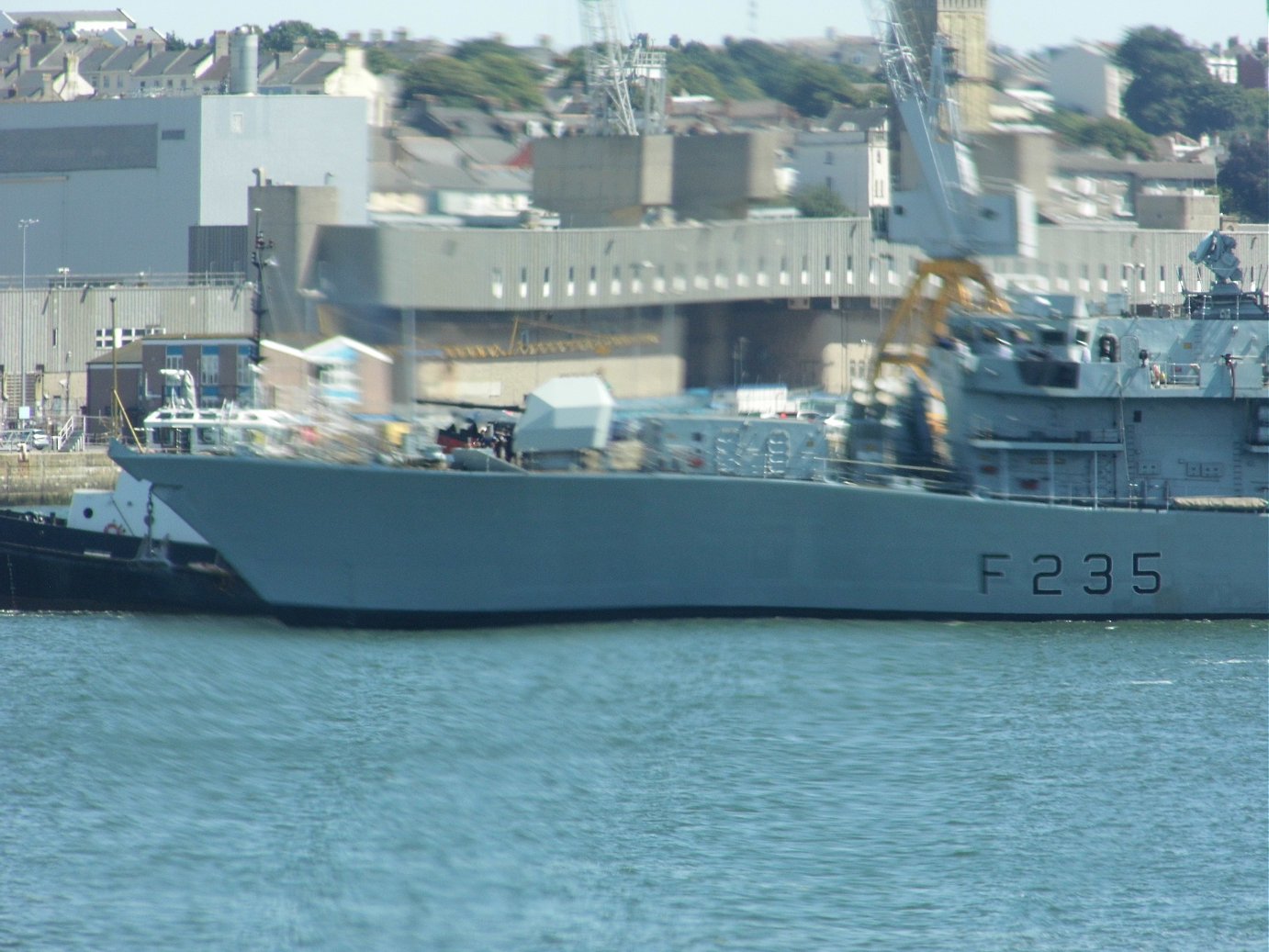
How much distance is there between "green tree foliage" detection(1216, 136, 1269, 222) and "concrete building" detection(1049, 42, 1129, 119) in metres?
7.65

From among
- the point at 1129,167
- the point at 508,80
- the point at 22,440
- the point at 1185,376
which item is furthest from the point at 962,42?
the point at 22,440

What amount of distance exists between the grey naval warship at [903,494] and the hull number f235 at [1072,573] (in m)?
0.03

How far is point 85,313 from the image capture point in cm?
4350

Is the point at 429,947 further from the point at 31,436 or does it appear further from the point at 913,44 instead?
the point at 31,436

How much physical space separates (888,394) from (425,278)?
7.84 m

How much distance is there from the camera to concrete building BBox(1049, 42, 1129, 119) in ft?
62.4

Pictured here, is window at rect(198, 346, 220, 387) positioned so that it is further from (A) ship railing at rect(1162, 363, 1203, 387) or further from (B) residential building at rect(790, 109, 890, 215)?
(A) ship railing at rect(1162, 363, 1203, 387)

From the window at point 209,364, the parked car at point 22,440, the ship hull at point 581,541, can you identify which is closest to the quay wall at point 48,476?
the parked car at point 22,440

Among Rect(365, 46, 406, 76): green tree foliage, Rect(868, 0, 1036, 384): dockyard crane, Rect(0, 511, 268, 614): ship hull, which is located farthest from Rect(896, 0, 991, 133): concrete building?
Rect(0, 511, 268, 614): ship hull

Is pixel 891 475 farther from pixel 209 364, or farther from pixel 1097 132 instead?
pixel 209 364

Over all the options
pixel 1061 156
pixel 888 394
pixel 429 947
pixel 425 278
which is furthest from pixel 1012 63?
pixel 429 947

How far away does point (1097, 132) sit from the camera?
19078 millimetres

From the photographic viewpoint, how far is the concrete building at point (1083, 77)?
1903 centimetres

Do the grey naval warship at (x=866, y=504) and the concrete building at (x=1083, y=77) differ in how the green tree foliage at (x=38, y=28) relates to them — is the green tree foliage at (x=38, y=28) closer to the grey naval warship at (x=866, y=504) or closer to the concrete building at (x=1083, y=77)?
the grey naval warship at (x=866, y=504)
